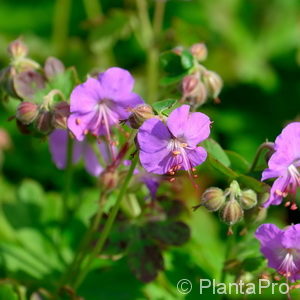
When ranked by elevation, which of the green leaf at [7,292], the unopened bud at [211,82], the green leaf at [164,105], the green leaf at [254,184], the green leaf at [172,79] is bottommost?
the green leaf at [7,292]

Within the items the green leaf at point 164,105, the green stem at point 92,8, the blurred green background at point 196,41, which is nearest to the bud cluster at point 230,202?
the green leaf at point 164,105

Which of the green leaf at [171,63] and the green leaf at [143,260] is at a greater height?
the green leaf at [171,63]

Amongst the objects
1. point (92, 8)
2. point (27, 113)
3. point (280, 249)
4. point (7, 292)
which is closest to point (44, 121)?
point (27, 113)

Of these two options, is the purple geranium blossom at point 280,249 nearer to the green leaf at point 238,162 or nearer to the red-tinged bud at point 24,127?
the green leaf at point 238,162

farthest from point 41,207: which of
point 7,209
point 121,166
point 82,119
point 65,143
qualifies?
point 82,119

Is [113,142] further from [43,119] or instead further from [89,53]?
[89,53]

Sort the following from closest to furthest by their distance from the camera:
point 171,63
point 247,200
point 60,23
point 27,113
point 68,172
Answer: point 247,200
point 27,113
point 171,63
point 68,172
point 60,23

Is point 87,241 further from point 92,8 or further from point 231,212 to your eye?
point 92,8
